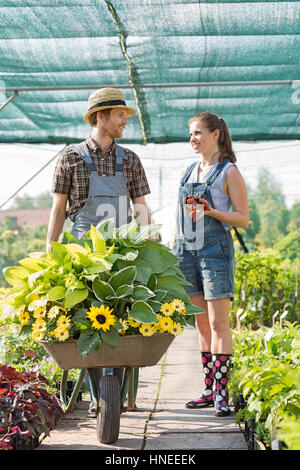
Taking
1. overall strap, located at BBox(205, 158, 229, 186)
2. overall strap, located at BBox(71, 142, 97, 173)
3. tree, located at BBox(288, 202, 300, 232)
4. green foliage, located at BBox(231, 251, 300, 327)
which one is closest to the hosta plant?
overall strap, located at BBox(71, 142, 97, 173)

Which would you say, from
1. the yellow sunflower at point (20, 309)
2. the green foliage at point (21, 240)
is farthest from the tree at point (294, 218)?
the yellow sunflower at point (20, 309)

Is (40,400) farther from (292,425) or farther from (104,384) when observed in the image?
(292,425)

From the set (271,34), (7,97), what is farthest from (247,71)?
(7,97)

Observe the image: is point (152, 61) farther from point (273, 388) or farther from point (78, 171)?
point (273, 388)

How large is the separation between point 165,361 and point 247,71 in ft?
7.81

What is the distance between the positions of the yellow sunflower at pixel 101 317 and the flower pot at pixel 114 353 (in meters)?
0.10

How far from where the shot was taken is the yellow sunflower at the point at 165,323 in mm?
2648

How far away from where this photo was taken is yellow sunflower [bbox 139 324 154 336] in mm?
2602

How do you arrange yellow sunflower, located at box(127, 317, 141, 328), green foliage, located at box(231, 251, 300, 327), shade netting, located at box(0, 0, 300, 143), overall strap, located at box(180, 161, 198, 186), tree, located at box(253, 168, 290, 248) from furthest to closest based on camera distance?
tree, located at box(253, 168, 290, 248)
green foliage, located at box(231, 251, 300, 327)
shade netting, located at box(0, 0, 300, 143)
overall strap, located at box(180, 161, 198, 186)
yellow sunflower, located at box(127, 317, 141, 328)

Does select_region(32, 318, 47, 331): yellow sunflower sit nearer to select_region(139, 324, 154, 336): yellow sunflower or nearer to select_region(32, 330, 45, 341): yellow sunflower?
select_region(32, 330, 45, 341): yellow sunflower

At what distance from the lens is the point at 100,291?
8.55 ft

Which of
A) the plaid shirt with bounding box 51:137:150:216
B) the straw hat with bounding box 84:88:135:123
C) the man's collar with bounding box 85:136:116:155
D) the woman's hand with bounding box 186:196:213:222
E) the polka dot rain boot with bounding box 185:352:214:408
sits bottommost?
the polka dot rain boot with bounding box 185:352:214:408

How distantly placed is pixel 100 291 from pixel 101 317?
0.40 feet

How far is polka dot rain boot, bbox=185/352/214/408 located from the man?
0.59 m
